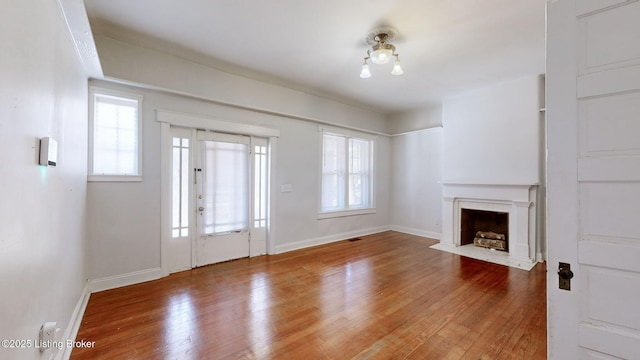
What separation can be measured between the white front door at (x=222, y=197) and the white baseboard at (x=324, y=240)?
0.67 m

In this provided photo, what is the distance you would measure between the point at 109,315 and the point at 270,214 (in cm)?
240

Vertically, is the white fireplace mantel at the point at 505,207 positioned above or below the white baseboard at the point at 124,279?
above

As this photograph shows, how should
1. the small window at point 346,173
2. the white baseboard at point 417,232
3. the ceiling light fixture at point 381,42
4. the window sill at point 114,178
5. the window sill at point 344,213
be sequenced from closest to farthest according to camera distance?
the ceiling light fixture at point 381,42 → the window sill at point 114,178 → the window sill at point 344,213 → the small window at point 346,173 → the white baseboard at point 417,232

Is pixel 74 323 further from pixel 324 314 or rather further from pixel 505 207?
pixel 505 207

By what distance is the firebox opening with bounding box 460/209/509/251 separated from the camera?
15.6ft

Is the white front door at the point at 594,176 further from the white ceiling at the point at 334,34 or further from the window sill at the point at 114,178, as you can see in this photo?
the window sill at the point at 114,178

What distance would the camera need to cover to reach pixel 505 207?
174 inches

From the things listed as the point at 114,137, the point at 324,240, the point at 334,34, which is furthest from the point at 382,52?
the point at 324,240

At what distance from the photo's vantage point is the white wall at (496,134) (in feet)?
13.6

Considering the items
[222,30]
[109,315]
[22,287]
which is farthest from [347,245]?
[22,287]

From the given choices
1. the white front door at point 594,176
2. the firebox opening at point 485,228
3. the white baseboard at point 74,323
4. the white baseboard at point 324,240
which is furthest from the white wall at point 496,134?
the white baseboard at point 74,323

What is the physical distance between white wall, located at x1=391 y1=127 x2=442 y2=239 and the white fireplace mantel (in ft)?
1.74

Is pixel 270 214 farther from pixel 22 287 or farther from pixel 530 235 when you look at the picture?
pixel 530 235

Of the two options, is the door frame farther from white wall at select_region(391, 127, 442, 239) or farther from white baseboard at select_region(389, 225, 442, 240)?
white baseboard at select_region(389, 225, 442, 240)
